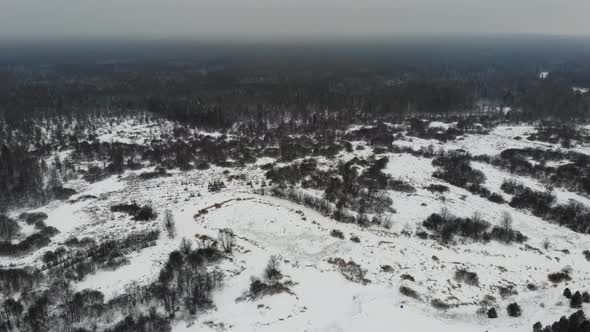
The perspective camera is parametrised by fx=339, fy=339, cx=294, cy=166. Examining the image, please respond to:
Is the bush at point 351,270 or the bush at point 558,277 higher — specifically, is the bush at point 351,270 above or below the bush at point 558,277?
above

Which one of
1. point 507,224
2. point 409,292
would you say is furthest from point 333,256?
point 507,224

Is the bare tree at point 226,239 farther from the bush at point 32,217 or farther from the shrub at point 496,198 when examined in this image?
the shrub at point 496,198

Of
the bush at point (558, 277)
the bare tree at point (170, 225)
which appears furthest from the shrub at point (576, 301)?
the bare tree at point (170, 225)

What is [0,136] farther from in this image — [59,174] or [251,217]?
[251,217]

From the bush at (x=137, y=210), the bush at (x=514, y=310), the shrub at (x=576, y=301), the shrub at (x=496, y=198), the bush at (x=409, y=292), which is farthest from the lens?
the shrub at (x=496, y=198)

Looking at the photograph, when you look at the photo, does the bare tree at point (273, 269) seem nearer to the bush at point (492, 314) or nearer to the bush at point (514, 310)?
the bush at point (492, 314)

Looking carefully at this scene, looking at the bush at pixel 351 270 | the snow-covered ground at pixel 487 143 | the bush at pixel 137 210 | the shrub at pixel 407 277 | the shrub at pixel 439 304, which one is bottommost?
the shrub at pixel 439 304

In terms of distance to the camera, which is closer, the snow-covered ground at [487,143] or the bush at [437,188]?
the bush at [437,188]

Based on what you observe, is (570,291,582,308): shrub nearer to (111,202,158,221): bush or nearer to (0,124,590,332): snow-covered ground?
(0,124,590,332): snow-covered ground

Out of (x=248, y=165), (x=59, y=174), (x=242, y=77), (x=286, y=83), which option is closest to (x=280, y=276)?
(x=248, y=165)

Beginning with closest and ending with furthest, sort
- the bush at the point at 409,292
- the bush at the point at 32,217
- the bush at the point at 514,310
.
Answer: the bush at the point at 514,310 < the bush at the point at 409,292 < the bush at the point at 32,217
